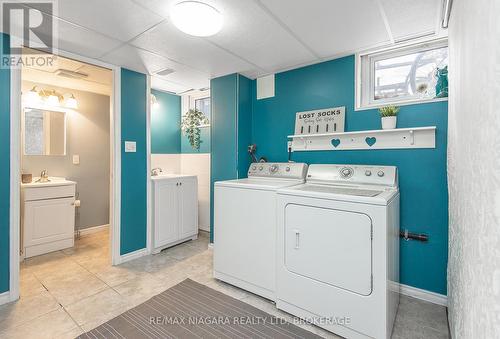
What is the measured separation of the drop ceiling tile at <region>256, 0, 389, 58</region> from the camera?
1613mm

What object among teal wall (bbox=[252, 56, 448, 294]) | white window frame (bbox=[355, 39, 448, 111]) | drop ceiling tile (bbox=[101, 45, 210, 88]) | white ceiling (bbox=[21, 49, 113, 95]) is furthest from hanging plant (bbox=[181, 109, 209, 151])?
white window frame (bbox=[355, 39, 448, 111])

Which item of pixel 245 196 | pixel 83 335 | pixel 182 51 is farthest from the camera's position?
pixel 182 51

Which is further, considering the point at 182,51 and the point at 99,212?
the point at 99,212

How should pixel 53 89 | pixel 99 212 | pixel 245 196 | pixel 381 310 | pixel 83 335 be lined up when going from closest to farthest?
pixel 381 310
pixel 83 335
pixel 245 196
pixel 53 89
pixel 99 212

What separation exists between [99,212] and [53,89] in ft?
6.36

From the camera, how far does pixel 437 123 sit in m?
1.96

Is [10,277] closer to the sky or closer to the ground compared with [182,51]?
closer to the ground

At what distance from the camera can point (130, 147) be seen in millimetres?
2826

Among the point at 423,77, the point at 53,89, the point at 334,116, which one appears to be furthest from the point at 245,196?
the point at 53,89

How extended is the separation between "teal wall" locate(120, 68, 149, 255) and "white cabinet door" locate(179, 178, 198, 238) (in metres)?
0.49

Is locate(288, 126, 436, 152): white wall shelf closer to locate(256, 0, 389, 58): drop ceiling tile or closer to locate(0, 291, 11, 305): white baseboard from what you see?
locate(256, 0, 389, 58): drop ceiling tile

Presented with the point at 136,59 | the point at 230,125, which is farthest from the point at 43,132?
the point at 230,125

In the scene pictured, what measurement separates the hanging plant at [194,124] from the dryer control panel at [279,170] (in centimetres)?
137

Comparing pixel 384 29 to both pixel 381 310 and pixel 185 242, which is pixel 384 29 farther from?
pixel 185 242
